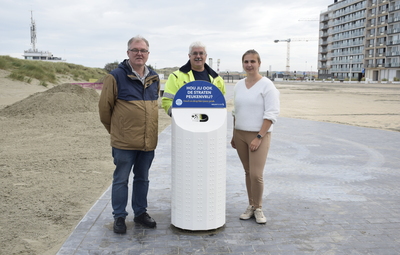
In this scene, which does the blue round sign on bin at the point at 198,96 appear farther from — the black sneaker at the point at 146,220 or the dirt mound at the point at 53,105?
the dirt mound at the point at 53,105

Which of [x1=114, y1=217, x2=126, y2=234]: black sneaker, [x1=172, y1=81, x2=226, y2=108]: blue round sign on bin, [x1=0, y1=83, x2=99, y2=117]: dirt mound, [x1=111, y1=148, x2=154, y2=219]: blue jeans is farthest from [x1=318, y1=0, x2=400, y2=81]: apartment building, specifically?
[x1=114, y1=217, x2=126, y2=234]: black sneaker

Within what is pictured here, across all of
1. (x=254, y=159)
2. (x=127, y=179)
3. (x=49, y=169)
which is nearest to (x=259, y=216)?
(x=254, y=159)

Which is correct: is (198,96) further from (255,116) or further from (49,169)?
(49,169)

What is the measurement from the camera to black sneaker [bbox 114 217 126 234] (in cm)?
367

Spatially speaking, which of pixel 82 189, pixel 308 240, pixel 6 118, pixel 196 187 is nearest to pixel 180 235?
pixel 196 187

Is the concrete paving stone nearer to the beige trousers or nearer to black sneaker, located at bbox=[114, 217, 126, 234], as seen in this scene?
black sneaker, located at bbox=[114, 217, 126, 234]

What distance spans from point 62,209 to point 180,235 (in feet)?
5.94

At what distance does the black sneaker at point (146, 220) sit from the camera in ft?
12.5

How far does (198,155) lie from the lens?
356 cm

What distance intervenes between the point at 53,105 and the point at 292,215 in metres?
13.3

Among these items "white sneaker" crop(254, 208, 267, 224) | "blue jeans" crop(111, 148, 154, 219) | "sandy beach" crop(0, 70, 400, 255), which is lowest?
"sandy beach" crop(0, 70, 400, 255)

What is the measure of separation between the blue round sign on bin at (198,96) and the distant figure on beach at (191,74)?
0.89 ft

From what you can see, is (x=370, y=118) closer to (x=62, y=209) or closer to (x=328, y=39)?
(x=62, y=209)

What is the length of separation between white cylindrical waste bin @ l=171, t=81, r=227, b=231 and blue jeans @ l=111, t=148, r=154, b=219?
0.41m
